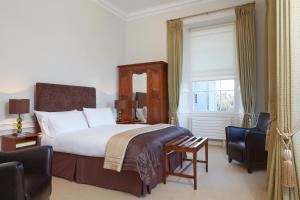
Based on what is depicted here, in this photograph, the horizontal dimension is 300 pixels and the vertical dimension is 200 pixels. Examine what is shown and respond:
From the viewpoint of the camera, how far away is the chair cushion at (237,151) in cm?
349

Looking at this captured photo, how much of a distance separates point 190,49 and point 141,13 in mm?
1661

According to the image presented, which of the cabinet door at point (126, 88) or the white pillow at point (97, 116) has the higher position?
the cabinet door at point (126, 88)

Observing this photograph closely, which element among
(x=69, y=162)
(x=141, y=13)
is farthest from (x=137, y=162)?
(x=141, y=13)

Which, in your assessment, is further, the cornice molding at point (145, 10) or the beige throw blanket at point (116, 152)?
the cornice molding at point (145, 10)

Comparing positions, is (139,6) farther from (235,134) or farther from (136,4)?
(235,134)

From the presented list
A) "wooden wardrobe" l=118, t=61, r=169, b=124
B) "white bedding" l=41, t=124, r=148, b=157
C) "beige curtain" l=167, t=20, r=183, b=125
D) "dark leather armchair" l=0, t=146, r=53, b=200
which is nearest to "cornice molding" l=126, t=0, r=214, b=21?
"beige curtain" l=167, t=20, r=183, b=125

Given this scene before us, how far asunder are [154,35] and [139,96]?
1.70 metres

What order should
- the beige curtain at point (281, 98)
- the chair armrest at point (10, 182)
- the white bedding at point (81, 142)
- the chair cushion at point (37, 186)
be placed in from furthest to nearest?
the white bedding at point (81, 142) → the beige curtain at point (281, 98) → the chair cushion at point (37, 186) → the chair armrest at point (10, 182)

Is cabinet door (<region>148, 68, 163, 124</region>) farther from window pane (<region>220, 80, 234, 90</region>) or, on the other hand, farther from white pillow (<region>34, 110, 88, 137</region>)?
white pillow (<region>34, 110, 88, 137</region>)

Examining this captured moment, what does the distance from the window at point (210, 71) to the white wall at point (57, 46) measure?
1.89 meters

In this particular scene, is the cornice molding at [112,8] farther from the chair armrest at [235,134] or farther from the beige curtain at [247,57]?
the chair armrest at [235,134]

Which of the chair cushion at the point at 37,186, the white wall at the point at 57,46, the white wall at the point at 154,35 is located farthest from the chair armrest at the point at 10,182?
the white wall at the point at 154,35

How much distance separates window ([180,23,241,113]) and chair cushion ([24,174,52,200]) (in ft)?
12.8

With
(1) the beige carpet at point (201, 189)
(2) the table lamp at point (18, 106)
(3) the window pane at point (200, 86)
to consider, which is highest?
(3) the window pane at point (200, 86)
